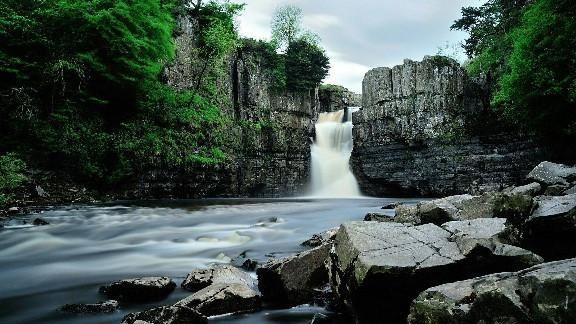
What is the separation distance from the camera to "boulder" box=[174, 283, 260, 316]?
4.13 meters

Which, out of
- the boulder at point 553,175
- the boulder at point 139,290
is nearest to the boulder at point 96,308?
the boulder at point 139,290

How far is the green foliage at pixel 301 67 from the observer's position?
27922 millimetres

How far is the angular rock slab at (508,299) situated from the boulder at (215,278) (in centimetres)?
254

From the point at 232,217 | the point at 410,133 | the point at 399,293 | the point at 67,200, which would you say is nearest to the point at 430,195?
the point at 410,133

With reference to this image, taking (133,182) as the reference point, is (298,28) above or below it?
above

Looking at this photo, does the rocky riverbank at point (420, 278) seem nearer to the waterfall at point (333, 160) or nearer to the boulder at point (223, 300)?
the boulder at point (223, 300)

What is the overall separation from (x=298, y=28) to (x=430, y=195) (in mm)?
25840

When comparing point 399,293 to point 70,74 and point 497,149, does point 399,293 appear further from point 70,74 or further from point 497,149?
point 497,149

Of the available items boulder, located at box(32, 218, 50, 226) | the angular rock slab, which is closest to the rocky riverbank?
the angular rock slab

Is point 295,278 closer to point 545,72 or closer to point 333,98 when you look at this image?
point 545,72

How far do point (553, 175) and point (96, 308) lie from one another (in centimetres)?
972

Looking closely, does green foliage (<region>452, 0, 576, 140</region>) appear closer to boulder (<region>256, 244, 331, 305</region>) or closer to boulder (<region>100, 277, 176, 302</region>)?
boulder (<region>256, 244, 331, 305</region>)

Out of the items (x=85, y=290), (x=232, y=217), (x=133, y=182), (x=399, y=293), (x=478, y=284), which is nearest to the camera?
(x=478, y=284)

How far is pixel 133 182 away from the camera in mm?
16266
